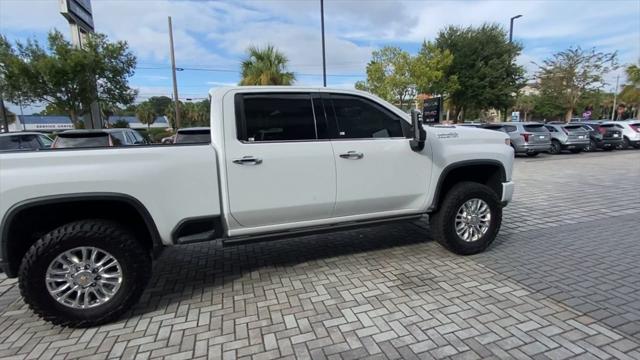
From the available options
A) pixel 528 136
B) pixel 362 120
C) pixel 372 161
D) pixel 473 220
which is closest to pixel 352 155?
pixel 372 161

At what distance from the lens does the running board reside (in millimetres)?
3459

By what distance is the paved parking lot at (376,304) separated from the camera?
2.71m

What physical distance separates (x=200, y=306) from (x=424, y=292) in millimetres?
2139

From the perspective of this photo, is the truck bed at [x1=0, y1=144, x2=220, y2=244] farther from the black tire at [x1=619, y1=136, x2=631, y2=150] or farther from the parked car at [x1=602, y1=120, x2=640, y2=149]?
the black tire at [x1=619, y1=136, x2=631, y2=150]

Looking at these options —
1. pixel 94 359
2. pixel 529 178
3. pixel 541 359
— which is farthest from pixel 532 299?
pixel 529 178

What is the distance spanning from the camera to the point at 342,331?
9.54ft

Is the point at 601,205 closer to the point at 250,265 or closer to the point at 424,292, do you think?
the point at 424,292

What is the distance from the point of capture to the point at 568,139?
1761 cm

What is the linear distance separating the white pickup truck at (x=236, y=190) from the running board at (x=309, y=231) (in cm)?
1

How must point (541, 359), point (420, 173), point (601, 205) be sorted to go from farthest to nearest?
point (601, 205)
point (420, 173)
point (541, 359)

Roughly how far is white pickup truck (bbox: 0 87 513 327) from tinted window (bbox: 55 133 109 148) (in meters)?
6.08

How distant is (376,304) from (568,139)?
1866 centimetres

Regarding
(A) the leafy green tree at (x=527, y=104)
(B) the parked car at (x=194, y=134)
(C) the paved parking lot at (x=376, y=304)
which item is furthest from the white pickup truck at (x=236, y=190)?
(A) the leafy green tree at (x=527, y=104)

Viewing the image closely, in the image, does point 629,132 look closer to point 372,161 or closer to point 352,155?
point 372,161
